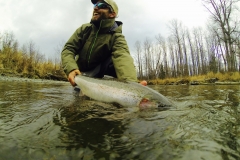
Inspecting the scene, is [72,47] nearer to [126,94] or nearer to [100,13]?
[100,13]

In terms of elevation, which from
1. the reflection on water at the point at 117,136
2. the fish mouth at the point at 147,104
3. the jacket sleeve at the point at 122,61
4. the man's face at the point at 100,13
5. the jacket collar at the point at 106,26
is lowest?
the reflection on water at the point at 117,136

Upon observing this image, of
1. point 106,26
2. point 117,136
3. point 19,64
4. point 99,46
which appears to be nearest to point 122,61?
point 99,46

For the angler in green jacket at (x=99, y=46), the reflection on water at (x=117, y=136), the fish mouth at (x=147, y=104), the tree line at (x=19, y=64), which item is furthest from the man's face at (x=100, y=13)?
the tree line at (x=19, y=64)

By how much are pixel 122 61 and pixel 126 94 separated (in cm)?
88

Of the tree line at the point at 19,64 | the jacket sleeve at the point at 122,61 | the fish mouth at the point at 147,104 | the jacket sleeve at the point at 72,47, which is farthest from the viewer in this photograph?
the tree line at the point at 19,64

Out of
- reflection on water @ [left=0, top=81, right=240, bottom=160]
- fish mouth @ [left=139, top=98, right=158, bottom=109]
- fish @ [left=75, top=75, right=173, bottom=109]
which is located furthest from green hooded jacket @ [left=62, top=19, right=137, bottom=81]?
reflection on water @ [left=0, top=81, right=240, bottom=160]

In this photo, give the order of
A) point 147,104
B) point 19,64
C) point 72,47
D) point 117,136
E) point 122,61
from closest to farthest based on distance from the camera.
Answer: point 117,136
point 147,104
point 122,61
point 72,47
point 19,64

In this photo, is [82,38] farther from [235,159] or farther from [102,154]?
[235,159]

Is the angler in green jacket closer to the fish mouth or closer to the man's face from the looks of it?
the man's face

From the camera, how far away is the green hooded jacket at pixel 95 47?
2902mm

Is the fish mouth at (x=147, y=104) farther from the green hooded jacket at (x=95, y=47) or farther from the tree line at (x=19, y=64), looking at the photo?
the tree line at (x=19, y=64)

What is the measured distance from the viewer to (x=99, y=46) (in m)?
3.09

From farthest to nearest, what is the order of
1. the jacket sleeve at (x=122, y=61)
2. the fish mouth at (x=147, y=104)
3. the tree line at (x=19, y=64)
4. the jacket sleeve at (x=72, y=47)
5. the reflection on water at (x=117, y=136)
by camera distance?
the tree line at (x=19, y=64), the jacket sleeve at (x=72, y=47), the jacket sleeve at (x=122, y=61), the fish mouth at (x=147, y=104), the reflection on water at (x=117, y=136)

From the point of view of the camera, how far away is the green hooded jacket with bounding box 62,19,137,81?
2.90 m
